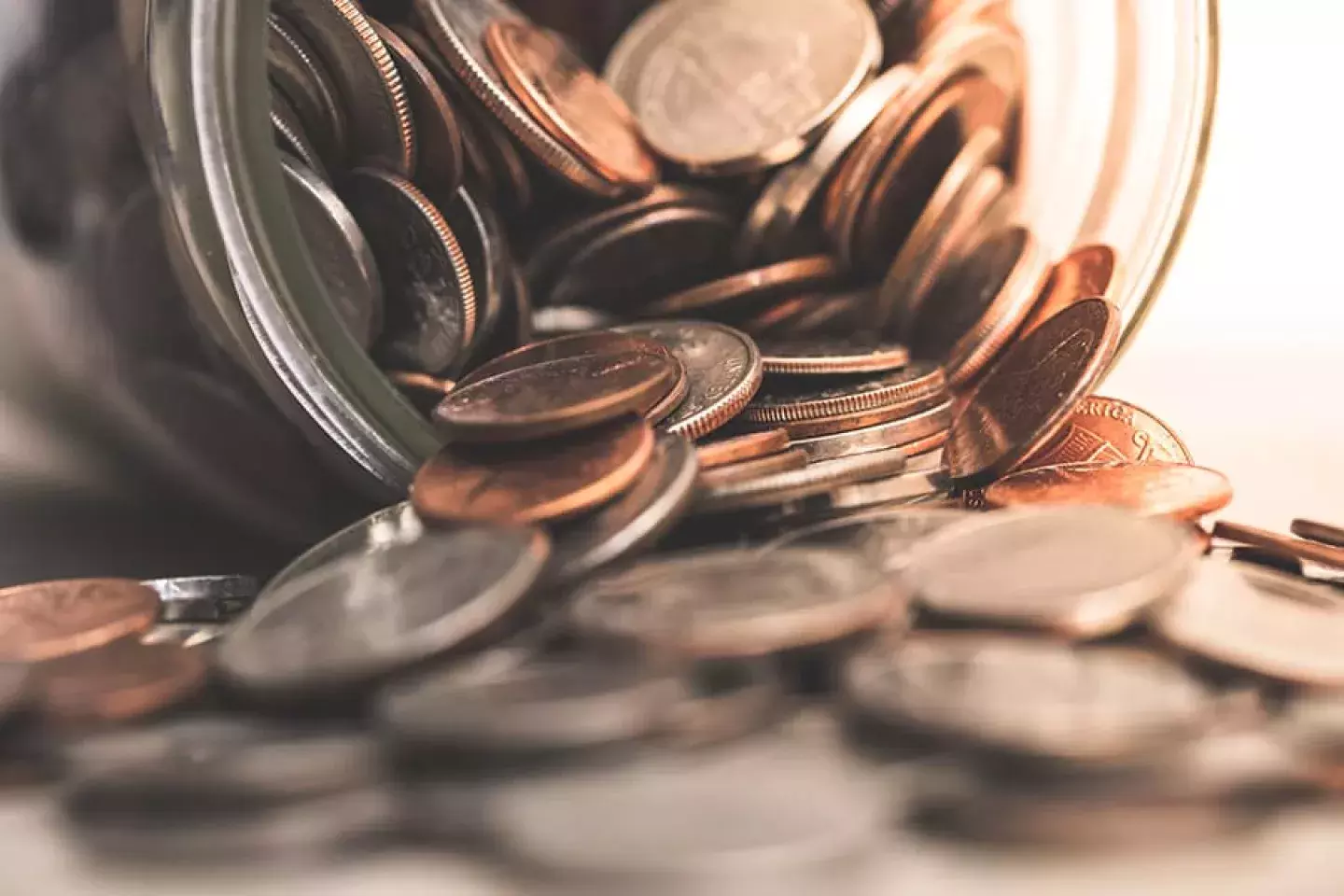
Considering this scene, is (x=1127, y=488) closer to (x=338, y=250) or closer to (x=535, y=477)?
(x=535, y=477)

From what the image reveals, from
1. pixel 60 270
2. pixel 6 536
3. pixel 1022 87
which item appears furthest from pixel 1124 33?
pixel 6 536

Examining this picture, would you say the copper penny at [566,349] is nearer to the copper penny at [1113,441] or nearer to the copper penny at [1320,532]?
the copper penny at [1113,441]

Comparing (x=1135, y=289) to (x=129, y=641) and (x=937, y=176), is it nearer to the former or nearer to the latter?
(x=937, y=176)

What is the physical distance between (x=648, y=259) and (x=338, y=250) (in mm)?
288

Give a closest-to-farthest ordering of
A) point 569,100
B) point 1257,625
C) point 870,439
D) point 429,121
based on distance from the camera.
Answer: point 1257,625, point 870,439, point 429,121, point 569,100

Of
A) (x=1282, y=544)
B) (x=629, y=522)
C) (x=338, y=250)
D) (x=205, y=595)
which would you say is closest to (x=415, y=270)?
(x=338, y=250)

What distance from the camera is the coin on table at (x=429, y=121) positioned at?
0.90 meters

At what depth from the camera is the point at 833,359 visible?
0.86m

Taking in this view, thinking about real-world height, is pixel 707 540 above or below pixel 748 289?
below

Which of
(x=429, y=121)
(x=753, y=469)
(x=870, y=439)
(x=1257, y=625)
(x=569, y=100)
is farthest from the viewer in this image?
(x=569, y=100)

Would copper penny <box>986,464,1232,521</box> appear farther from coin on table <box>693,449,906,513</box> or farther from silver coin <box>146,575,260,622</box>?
silver coin <box>146,575,260,622</box>

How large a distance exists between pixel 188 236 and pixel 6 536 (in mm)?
275

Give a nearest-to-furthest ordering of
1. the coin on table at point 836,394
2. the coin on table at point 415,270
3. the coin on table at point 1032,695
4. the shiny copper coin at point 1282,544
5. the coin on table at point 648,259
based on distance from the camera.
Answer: the coin on table at point 1032,695 → the shiny copper coin at point 1282,544 → the coin on table at point 836,394 → the coin on table at point 415,270 → the coin on table at point 648,259

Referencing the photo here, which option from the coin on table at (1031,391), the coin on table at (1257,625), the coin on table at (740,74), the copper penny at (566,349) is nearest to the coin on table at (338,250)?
the copper penny at (566,349)
